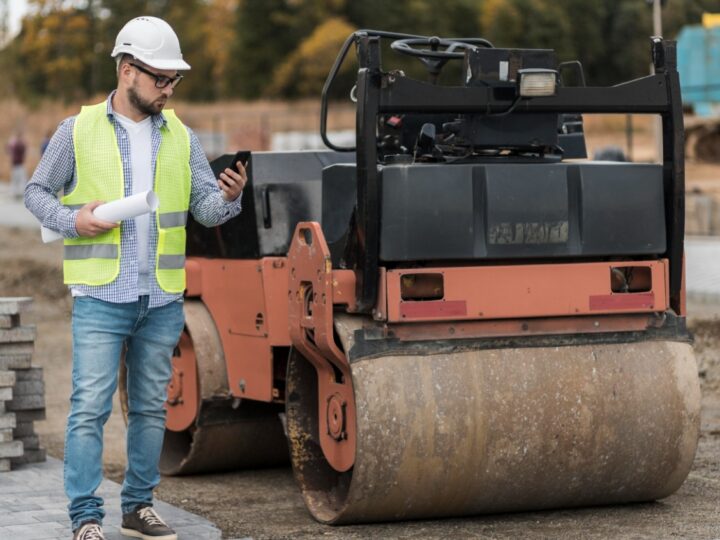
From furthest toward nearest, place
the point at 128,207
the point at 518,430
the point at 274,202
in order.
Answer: the point at 274,202, the point at 518,430, the point at 128,207

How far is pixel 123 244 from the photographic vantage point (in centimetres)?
534

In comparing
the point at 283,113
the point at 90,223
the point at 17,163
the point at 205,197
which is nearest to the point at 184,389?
the point at 205,197

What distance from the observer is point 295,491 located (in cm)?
708

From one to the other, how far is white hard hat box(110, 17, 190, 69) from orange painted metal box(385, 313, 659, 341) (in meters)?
1.35

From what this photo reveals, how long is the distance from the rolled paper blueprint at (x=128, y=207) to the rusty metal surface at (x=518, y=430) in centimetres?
110

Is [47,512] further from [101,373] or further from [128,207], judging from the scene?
[128,207]

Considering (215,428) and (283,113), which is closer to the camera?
(215,428)

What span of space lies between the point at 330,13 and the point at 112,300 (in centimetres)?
6498

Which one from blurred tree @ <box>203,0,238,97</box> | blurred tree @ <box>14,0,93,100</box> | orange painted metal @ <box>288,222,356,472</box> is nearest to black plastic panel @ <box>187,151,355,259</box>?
orange painted metal @ <box>288,222,356,472</box>

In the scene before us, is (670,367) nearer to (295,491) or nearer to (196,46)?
(295,491)

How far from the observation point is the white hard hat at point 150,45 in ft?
17.5

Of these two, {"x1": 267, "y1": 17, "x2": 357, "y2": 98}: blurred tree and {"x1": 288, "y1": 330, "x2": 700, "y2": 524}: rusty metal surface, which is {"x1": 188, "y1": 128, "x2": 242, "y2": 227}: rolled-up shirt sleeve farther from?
{"x1": 267, "y1": 17, "x2": 357, "y2": 98}: blurred tree

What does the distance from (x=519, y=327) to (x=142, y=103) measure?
69.7 inches

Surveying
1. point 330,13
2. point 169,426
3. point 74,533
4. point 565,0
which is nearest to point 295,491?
point 169,426
